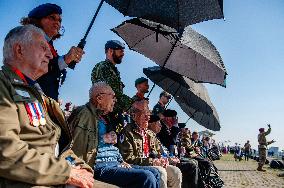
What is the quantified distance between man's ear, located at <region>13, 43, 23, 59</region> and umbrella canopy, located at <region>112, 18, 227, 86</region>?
431 cm

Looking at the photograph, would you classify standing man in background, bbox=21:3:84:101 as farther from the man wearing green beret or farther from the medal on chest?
the man wearing green beret

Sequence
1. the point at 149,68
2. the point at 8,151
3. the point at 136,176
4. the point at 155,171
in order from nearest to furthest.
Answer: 1. the point at 8,151
2. the point at 136,176
3. the point at 155,171
4. the point at 149,68

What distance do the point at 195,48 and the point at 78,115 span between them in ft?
13.2

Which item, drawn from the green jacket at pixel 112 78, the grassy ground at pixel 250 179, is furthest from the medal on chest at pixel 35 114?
the grassy ground at pixel 250 179

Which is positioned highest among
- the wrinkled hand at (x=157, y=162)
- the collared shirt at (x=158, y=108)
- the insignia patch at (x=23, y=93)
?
the collared shirt at (x=158, y=108)

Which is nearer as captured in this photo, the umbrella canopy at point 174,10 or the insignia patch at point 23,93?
the insignia patch at point 23,93

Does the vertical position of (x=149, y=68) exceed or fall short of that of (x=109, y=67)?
it exceeds it

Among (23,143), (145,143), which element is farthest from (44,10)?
(145,143)

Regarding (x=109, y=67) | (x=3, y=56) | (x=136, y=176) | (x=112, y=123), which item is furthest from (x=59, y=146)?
(x=109, y=67)

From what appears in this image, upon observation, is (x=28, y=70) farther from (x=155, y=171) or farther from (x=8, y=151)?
(x=155, y=171)

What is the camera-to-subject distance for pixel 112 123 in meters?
4.28

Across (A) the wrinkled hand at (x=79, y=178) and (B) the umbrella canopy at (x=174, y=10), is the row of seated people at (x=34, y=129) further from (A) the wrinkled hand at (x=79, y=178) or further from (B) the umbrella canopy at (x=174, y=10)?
(B) the umbrella canopy at (x=174, y=10)

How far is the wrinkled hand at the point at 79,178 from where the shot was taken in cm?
209

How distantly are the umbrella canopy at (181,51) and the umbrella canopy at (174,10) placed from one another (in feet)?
4.62
